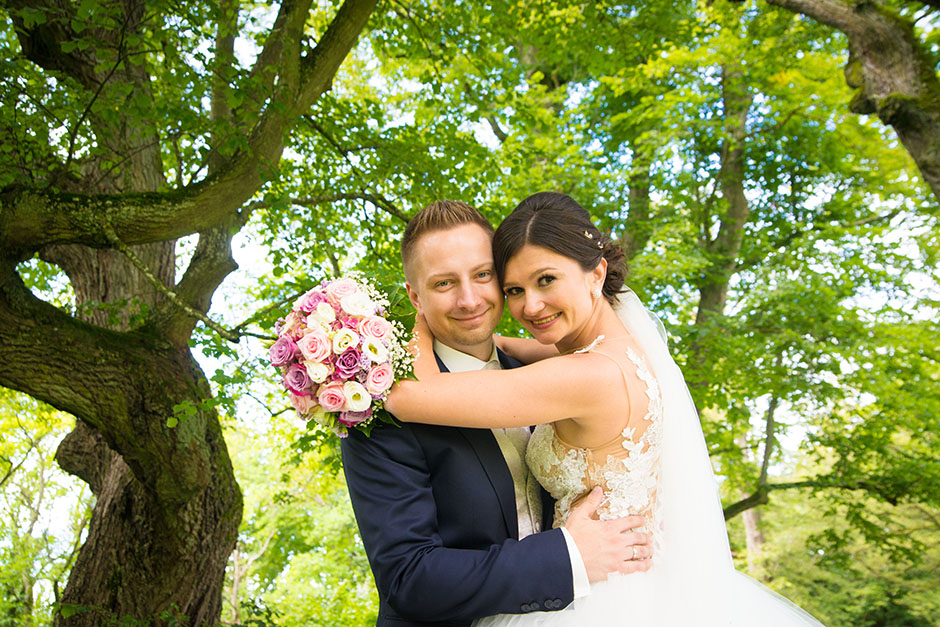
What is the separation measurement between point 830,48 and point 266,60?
9.74 m

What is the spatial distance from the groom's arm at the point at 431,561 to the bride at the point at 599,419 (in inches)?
7.8

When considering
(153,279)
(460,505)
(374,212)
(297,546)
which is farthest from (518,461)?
(297,546)

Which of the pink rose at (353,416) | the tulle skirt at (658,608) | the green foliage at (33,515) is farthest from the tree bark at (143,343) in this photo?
the green foliage at (33,515)

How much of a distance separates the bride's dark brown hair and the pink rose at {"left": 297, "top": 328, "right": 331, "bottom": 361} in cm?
75

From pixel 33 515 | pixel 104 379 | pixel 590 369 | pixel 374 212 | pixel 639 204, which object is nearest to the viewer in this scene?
pixel 590 369

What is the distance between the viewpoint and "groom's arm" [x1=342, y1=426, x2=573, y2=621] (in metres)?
1.90

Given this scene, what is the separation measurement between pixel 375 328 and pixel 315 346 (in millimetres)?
192

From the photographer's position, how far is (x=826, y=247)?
10.0m

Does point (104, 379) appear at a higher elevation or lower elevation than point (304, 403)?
higher

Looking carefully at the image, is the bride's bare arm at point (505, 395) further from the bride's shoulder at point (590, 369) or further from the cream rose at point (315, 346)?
the cream rose at point (315, 346)

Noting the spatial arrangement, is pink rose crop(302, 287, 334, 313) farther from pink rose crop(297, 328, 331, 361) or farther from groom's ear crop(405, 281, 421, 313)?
groom's ear crop(405, 281, 421, 313)

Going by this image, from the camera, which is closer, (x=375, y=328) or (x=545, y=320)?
(x=375, y=328)

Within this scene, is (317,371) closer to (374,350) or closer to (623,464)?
(374,350)

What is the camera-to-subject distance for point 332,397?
194cm
